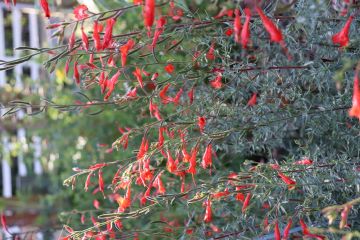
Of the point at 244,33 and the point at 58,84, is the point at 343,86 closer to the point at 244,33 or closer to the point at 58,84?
the point at 244,33

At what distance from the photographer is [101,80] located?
2.43m

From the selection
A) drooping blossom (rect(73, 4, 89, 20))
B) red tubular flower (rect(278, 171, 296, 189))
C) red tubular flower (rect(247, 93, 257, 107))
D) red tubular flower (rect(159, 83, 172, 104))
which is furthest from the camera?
red tubular flower (rect(247, 93, 257, 107))

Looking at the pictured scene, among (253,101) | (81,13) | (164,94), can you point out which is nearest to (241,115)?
(253,101)

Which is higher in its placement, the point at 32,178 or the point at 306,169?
the point at 306,169

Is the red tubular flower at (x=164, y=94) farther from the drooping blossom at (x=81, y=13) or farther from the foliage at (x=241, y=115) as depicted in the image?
the drooping blossom at (x=81, y=13)

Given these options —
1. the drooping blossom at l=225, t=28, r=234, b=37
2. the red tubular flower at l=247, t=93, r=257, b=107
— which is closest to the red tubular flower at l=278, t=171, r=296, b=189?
the red tubular flower at l=247, t=93, r=257, b=107

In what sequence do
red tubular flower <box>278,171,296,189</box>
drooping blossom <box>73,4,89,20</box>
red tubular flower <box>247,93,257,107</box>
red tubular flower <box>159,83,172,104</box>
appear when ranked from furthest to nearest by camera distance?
red tubular flower <box>247,93,257,107</box>, red tubular flower <box>159,83,172,104</box>, drooping blossom <box>73,4,89,20</box>, red tubular flower <box>278,171,296,189</box>

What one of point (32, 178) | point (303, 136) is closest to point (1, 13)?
point (32, 178)

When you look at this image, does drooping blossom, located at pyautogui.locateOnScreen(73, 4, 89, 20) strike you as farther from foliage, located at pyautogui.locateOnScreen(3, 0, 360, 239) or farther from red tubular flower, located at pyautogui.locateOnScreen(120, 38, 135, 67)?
red tubular flower, located at pyautogui.locateOnScreen(120, 38, 135, 67)

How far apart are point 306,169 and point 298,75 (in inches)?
18.6

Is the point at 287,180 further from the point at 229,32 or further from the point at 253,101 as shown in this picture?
the point at 229,32

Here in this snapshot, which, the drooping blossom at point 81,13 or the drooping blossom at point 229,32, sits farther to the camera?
the drooping blossom at point 229,32

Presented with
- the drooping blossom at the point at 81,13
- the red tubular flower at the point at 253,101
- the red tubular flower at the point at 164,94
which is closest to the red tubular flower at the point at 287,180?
the red tubular flower at the point at 253,101

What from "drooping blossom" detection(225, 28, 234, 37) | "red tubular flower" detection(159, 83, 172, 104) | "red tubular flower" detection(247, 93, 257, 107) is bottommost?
"red tubular flower" detection(247, 93, 257, 107)
